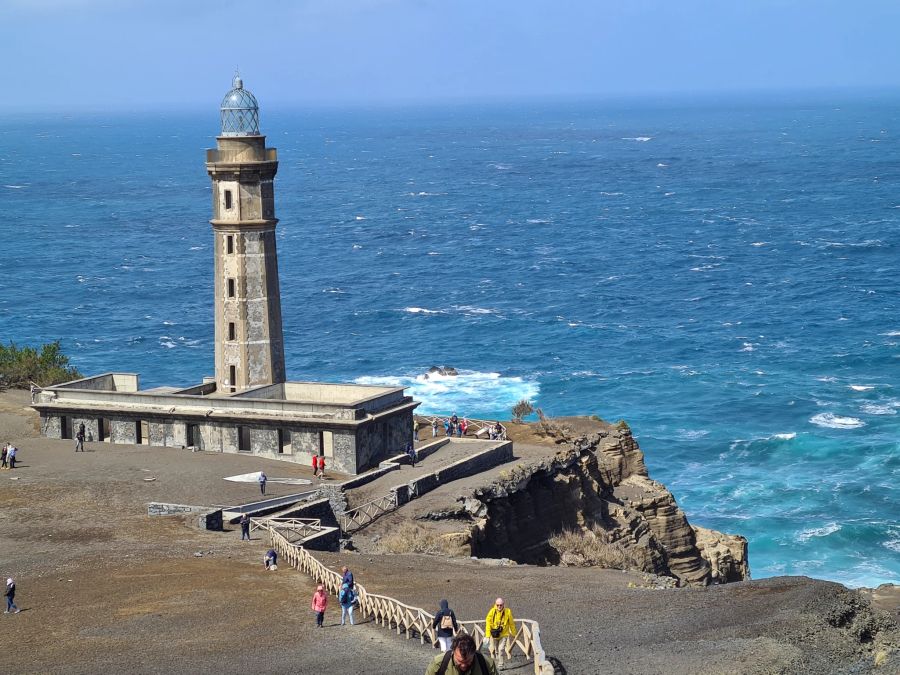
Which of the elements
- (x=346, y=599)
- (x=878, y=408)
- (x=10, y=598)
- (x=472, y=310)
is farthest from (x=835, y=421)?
(x=10, y=598)

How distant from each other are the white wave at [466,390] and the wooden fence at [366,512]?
113 feet

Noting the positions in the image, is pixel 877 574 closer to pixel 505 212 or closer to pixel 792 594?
pixel 792 594

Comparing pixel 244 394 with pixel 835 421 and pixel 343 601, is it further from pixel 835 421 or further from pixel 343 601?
pixel 835 421

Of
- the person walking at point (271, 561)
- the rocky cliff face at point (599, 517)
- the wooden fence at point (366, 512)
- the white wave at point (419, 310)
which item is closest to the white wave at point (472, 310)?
the white wave at point (419, 310)

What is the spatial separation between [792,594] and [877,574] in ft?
88.5

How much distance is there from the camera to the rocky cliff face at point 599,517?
1747 inches

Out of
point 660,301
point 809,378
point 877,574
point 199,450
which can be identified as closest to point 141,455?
point 199,450

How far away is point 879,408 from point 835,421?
395 centimetres

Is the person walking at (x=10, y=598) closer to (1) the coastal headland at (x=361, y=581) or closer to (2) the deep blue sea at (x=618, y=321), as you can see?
(1) the coastal headland at (x=361, y=581)

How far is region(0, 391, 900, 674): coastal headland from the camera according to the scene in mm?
27516

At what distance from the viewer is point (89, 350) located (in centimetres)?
9806

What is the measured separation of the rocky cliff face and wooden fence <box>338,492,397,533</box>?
2368mm

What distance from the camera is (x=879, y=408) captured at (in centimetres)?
8050

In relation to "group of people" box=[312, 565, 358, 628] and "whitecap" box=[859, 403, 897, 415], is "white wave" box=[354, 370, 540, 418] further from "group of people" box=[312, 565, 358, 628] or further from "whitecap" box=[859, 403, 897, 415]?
"group of people" box=[312, 565, 358, 628]
